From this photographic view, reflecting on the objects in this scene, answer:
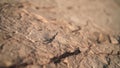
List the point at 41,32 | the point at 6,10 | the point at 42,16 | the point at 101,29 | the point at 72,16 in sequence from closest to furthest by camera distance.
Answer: the point at 41,32, the point at 6,10, the point at 42,16, the point at 101,29, the point at 72,16

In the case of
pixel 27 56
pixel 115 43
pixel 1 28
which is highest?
pixel 1 28

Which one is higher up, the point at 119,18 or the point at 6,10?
the point at 6,10

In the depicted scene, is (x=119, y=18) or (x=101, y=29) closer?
(x=101, y=29)

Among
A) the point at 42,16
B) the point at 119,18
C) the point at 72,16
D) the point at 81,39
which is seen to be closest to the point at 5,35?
the point at 42,16

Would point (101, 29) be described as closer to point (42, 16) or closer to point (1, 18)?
point (42, 16)

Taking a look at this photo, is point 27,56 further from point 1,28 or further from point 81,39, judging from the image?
point 81,39

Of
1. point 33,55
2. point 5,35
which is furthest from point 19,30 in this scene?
point 33,55

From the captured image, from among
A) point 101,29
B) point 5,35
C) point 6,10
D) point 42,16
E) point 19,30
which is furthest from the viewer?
point 101,29
